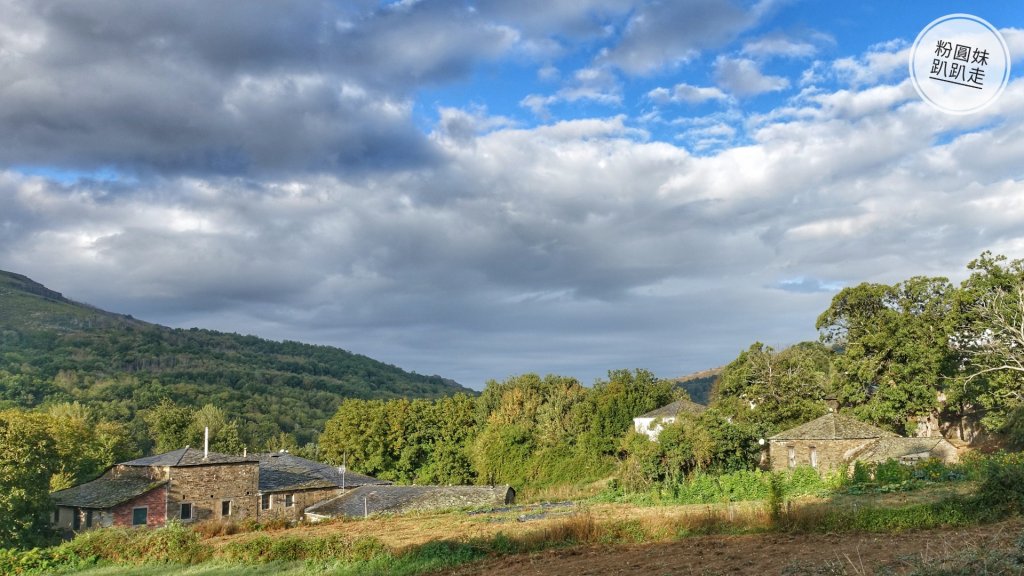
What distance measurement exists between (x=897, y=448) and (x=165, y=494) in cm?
4136

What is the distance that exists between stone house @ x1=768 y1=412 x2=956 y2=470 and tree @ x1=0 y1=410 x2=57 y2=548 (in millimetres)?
44054

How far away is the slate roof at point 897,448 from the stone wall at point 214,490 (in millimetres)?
36191

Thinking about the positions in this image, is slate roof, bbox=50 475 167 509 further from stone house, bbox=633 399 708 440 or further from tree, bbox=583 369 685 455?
stone house, bbox=633 399 708 440

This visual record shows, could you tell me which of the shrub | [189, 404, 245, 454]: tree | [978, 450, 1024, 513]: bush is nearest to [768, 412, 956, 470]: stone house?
the shrub

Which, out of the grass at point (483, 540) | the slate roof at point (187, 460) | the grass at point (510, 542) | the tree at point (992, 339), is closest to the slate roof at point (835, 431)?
the tree at point (992, 339)

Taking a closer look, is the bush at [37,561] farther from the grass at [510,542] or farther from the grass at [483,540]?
the grass at [510,542]

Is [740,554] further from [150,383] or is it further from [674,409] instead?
[150,383]

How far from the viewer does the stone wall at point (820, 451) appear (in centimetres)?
3825

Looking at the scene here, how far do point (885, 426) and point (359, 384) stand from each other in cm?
16079

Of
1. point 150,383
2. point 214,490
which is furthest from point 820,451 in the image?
point 150,383

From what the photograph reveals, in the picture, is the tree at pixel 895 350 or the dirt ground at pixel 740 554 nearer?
the dirt ground at pixel 740 554

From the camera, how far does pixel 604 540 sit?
20.0m

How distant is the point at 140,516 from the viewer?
40188mm

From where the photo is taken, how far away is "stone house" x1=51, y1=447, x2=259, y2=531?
40.0 m
